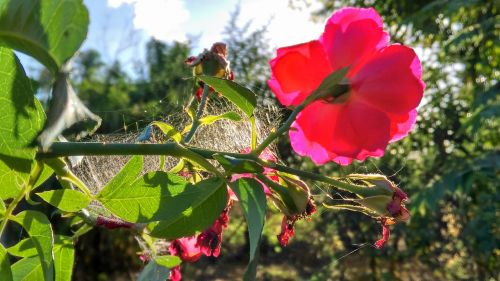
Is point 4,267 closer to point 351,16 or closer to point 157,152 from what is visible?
point 157,152

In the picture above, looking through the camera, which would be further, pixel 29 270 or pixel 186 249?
pixel 186 249

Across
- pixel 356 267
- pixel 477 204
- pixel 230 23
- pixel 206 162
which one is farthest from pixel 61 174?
pixel 356 267

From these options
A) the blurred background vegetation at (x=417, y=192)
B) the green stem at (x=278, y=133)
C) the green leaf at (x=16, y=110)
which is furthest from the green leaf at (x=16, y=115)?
the blurred background vegetation at (x=417, y=192)

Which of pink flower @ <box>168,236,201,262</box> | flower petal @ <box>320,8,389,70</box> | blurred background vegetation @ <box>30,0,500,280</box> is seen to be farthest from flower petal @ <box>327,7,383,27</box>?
blurred background vegetation @ <box>30,0,500,280</box>

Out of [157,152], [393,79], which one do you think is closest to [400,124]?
[393,79]

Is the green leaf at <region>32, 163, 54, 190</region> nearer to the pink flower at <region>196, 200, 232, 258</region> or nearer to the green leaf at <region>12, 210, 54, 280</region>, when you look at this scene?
the green leaf at <region>12, 210, 54, 280</region>

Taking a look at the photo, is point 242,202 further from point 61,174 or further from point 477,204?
point 477,204

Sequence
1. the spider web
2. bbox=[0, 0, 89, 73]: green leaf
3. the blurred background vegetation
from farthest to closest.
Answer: the blurred background vegetation → the spider web → bbox=[0, 0, 89, 73]: green leaf
